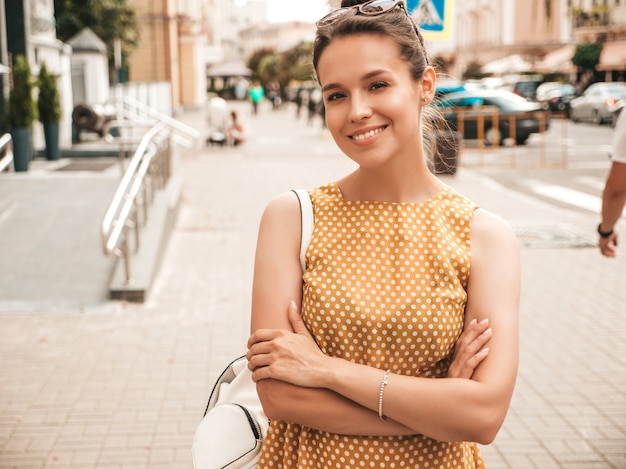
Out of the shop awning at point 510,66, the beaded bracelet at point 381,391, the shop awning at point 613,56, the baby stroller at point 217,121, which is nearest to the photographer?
the beaded bracelet at point 381,391

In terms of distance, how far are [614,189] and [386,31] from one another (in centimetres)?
249

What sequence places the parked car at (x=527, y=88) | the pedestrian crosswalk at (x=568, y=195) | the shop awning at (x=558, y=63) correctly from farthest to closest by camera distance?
the shop awning at (x=558, y=63) < the parked car at (x=527, y=88) < the pedestrian crosswalk at (x=568, y=195)

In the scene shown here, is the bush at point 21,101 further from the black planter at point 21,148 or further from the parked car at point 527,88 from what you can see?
the parked car at point 527,88

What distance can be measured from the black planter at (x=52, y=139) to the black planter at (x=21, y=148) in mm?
1697

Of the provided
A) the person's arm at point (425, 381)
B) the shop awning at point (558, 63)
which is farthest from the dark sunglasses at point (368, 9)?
the shop awning at point (558, 63)

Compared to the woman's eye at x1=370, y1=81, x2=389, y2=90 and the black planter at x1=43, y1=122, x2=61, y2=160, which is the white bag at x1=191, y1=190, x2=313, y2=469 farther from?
the black planter at x1=43, y1=122, x2=61, y2=160

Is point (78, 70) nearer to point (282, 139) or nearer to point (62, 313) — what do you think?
point (282, 139)

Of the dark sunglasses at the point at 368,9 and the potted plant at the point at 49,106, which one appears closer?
the dark sunglasses at the point at 368,9

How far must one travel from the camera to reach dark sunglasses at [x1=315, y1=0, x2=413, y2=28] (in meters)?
1.91

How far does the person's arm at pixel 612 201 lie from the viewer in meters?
3.94

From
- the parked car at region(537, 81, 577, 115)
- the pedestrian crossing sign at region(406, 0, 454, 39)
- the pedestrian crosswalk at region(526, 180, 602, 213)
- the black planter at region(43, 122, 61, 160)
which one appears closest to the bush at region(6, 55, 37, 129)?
the black planter at region(43, 122, 61, 160)

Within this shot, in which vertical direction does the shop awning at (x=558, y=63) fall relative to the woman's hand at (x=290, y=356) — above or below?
above

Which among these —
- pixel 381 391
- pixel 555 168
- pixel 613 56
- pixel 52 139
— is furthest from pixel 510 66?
pixel 381 391

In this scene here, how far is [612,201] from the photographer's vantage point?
4031 millimetres
